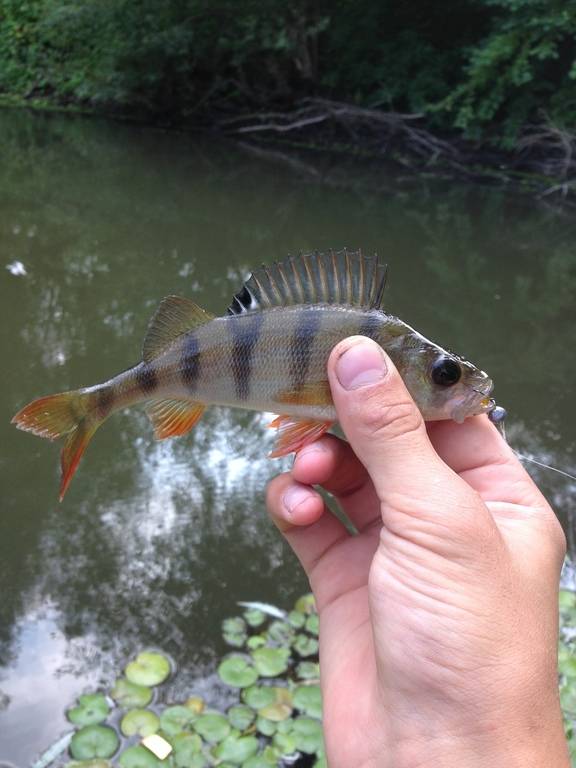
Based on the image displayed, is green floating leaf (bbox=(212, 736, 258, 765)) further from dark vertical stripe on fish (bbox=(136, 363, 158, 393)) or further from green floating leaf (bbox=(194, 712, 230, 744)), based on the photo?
dark vertical stripe on fish (bbox=(136, 363, 158, 393))

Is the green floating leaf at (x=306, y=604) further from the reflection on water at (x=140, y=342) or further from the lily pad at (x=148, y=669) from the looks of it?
the lily pad at (x=148, y=669)

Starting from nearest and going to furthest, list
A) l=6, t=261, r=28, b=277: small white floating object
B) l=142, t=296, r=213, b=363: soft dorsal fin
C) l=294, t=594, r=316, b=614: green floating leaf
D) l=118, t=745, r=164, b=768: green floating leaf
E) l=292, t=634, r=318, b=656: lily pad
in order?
l=142, t=296, r=213, b=363: soft dorsal fin → l=118, t=745, r=164, b=768: green floating leaf → l=292, t=634, r=318, b=656: lily pad → l=294, t=594, r=316, b=614: green floating leaf → l=6, t=261, r=28, b=277: small white floating object

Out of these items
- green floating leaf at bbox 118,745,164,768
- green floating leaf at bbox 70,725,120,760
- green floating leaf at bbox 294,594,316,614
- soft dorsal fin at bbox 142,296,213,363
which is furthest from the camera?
green floating leaf at bbox 294,594,316,614

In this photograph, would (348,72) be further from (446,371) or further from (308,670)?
(446,371)

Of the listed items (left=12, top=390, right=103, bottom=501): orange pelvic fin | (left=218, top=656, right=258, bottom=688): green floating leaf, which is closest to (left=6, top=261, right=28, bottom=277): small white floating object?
(left=218, top=656, right=258, bottom=688): green floating leaf

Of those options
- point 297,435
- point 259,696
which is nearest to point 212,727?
point 259,696

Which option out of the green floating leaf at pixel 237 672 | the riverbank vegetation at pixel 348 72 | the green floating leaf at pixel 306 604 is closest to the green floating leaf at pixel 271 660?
the green floating leaf at pixel 237 672
